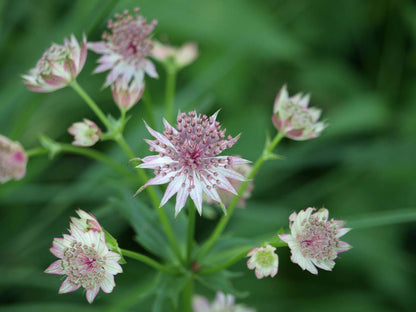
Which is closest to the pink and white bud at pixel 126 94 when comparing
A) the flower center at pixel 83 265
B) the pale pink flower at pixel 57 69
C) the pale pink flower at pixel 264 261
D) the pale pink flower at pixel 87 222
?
the pale pink flower at pixel 57 69

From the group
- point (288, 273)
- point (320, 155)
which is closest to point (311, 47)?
point (320, 155)

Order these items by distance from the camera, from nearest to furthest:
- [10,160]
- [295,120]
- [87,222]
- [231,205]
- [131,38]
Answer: [87,222]
[10,160]
[231,205]
[295,120]
[131,38]

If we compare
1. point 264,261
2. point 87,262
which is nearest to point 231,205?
point 264,261

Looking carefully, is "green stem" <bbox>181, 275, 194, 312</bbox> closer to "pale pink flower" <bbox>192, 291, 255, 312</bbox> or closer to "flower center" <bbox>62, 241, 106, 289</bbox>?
"pale pink flower" <bbox>192, 291, 255, 312</bbox>

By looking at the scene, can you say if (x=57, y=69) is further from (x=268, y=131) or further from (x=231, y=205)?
(x=268, y=131)

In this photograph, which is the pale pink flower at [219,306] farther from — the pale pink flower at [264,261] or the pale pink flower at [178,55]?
the pale pink flower at [178,55]

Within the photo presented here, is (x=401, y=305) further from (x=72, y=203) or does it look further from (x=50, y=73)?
(x=50, y=73)

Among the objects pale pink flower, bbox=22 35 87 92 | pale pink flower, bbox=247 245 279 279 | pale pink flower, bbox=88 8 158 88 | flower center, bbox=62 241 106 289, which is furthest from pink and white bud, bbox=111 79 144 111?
pale pink flower, bbox=247 245 279 279
